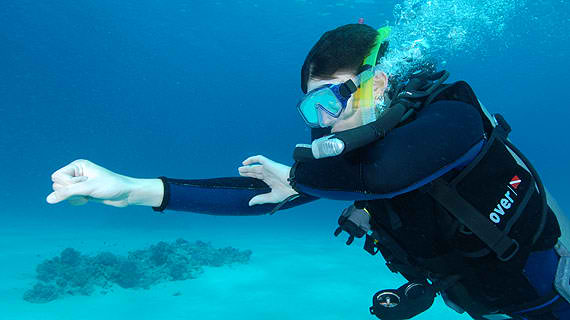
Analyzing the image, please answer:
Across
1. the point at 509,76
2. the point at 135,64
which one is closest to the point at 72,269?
the point at 509,76

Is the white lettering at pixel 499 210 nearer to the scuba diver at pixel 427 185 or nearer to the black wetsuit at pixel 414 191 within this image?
the scuba diver at pixel 427 185

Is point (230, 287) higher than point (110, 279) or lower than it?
lower

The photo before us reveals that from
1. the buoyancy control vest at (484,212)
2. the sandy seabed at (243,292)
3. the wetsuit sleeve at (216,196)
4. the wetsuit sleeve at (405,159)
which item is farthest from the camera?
the sandy seabed at (243,292)

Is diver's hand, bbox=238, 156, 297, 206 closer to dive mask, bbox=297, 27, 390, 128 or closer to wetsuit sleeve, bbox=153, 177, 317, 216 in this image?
wetsuit sleeve, bbox=153, 177, 317, 216

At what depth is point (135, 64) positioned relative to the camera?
77312mm

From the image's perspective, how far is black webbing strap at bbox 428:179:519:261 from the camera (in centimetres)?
179

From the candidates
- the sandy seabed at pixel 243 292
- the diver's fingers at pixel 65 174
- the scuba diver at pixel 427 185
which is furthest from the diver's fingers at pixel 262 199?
the sandy seabed at pixel 243 292

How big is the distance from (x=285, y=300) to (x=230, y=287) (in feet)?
5.99

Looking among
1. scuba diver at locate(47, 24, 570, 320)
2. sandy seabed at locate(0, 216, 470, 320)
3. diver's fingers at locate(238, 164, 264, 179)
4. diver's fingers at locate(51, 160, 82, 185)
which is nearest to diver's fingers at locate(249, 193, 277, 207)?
diver's fingers at locate(238, 164, 264, 179)

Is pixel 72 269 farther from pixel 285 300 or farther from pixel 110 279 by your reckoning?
pixel 285 300

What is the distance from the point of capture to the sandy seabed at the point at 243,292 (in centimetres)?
751

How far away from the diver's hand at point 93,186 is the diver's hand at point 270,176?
72cm

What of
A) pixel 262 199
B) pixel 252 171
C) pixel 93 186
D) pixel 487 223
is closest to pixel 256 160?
pixel 252 171

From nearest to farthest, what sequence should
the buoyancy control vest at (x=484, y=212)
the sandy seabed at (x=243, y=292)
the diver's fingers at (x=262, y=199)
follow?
the buoyancy control vest at (x=484, y=212)
the diver's fingers at (x=262, y=199)
the sandy seabed at (x=243, y=292)
